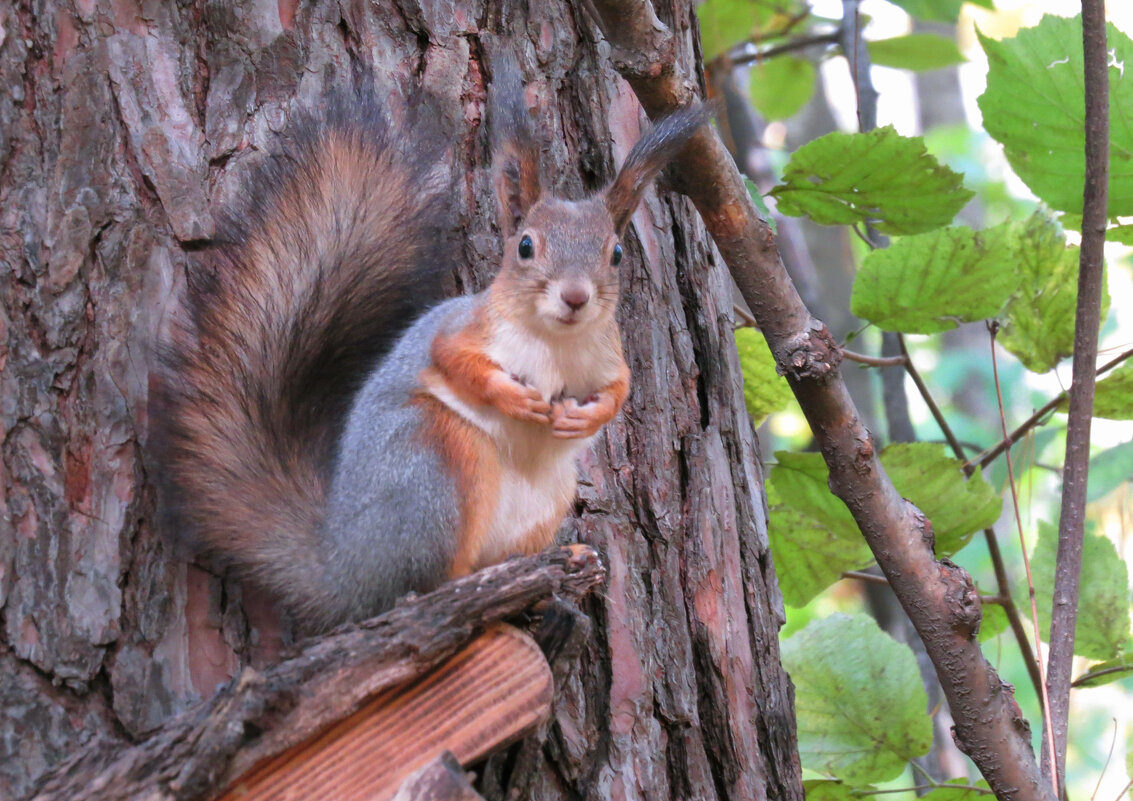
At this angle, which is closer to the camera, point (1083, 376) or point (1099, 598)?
point (1083, 376)

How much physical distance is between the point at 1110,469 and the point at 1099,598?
59 cm

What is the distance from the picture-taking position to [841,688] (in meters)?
1.66

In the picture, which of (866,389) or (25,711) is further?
(866,389)

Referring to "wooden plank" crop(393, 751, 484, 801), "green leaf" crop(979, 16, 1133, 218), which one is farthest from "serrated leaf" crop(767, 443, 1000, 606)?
"wooden plank" crop(393, 751, 484, 801)

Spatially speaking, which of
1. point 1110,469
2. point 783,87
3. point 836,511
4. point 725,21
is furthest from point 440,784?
point 783,87

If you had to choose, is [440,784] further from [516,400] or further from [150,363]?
[150,363]

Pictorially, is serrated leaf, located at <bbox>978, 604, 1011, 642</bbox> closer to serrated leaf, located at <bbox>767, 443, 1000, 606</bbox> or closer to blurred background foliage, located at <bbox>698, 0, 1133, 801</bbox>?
blurred background foliage, located at <bbox>698, 0, 1133, 801</bbox>

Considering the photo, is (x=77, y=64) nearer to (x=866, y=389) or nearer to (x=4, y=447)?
(x=4, y=447)

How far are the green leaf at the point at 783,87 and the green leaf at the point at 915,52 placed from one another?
29 centimetres

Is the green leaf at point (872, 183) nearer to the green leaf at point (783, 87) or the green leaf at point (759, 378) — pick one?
the green leaf at point (759, 378)

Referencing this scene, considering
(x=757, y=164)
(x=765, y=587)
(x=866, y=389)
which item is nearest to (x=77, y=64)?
(x=765, y=587)

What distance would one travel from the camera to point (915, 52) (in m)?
2.15

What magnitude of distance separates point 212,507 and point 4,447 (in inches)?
10.2

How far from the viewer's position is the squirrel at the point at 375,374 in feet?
3.99
